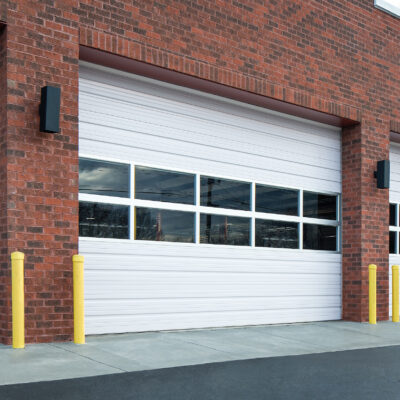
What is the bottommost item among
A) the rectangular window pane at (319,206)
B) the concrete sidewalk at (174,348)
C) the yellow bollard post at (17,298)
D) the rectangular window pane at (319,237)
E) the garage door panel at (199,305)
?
the concrete sidewalk at (174,348)

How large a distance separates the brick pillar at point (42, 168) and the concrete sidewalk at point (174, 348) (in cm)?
51

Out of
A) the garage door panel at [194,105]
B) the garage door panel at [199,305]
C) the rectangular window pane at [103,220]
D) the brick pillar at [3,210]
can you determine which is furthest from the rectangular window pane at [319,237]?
the brick pillar at [3,210]

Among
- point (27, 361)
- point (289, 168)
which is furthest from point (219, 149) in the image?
point (27, 361)

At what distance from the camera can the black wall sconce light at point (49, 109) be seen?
23.6 ft

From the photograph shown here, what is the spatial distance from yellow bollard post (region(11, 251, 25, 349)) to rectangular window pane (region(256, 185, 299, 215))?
4825 mm

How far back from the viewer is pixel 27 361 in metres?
6.07

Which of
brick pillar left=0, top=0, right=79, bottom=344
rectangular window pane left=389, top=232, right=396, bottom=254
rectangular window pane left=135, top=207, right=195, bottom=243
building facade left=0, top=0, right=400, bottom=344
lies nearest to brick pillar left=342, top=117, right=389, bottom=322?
building facade left=0, top=0, right=400, bottom=344

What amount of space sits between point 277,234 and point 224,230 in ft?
4.25

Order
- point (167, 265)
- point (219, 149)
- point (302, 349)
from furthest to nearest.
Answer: point (219, 149), point (167, 265), point (302, 349)

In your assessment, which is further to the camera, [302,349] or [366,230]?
[366,230]

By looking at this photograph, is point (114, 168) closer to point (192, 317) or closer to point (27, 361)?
point (192, 317)

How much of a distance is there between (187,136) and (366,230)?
4.19 meters

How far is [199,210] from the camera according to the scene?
9.62m

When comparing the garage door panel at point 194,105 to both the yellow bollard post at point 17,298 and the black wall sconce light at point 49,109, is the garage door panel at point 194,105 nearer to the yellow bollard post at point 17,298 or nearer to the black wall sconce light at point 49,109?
the black wall sconce light at point 49,109
